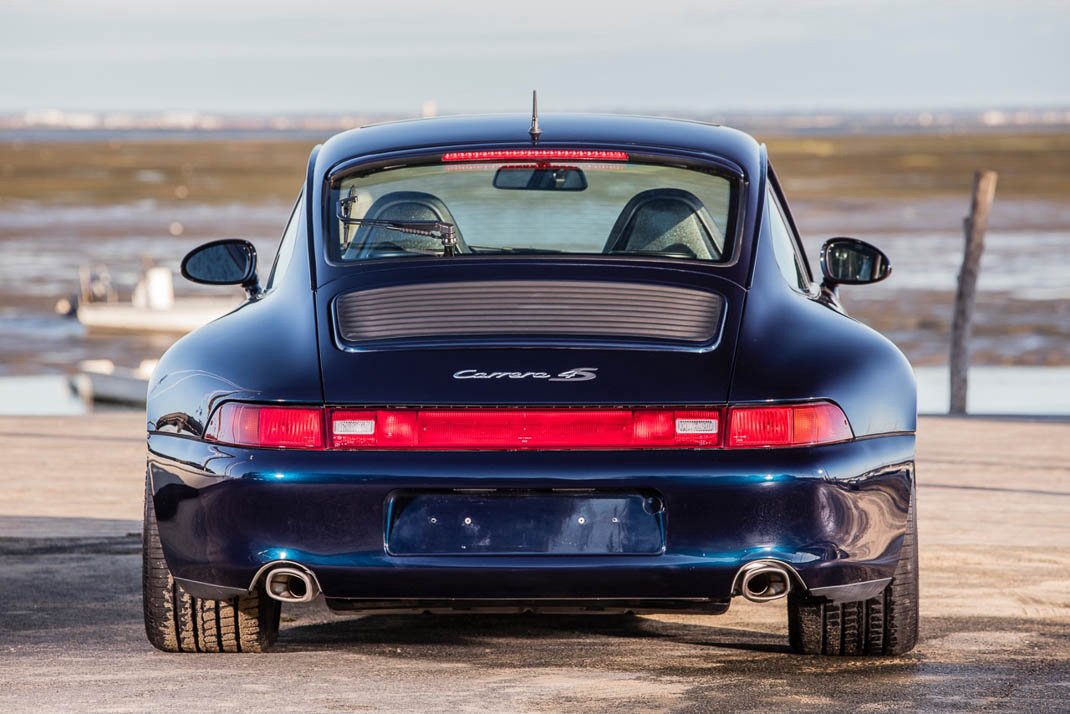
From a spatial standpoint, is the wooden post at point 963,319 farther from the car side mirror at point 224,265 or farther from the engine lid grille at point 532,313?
the engine lid grille at point 532,313

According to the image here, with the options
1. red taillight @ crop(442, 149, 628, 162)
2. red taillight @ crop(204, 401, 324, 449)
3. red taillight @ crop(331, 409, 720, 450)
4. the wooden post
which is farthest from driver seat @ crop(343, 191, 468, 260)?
the wooden post

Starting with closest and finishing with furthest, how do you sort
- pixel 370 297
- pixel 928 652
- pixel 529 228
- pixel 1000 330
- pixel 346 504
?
1. pixel 346 504
2. pixel 370 297
3. pixel 928 652
4. pixel 1000 330
5. pixel 529 228

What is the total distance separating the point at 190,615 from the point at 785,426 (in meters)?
1.89

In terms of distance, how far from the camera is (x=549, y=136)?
5.84 meters

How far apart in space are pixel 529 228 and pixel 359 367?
108 feet

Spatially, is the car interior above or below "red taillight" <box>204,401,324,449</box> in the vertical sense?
above

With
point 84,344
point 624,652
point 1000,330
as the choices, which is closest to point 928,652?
point 624,652

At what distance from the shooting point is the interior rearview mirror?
5.70m

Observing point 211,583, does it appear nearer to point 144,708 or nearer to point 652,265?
point 144,708

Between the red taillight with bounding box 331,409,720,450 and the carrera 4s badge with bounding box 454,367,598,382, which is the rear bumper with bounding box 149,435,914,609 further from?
the carrera 4s badge with bounding box 454,367,598,382

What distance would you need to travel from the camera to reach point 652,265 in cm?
529

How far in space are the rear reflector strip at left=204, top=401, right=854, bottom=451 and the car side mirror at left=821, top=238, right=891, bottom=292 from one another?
136 cm

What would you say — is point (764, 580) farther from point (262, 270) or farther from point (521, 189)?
point (262, 270)

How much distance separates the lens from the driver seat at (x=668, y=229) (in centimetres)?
563
